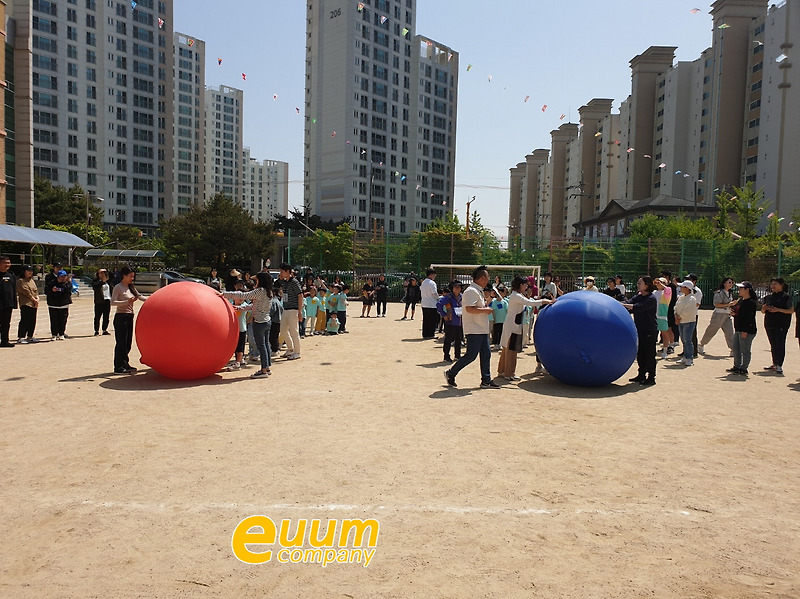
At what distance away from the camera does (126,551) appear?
4297mm

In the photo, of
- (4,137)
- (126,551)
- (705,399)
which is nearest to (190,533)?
(126,551)

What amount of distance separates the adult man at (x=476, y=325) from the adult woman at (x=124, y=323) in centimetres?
589

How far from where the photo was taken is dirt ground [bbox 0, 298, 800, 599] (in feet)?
13.2

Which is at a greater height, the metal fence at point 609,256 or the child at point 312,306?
the metal fence at point 609,256

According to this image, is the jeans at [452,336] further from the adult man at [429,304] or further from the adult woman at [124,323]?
the adult woman at [124,323]

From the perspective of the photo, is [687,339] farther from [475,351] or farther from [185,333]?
[185,333]

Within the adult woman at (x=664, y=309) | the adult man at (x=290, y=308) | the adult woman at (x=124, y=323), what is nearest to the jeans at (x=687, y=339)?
the adult woman at (x=664, y=309)

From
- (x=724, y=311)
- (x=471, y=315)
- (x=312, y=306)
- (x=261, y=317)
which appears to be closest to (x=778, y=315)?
(x=724, y=311)

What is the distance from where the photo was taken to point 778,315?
12.1m

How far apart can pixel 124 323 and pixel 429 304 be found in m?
8.76

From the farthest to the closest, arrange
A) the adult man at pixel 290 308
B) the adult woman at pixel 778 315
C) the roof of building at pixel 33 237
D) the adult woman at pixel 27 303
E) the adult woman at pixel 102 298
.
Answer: the roof of building at pixel 33 237
the adult woman at pixel 102 298
the adult woman at pixel 27 303
the adult man at pixel 290 308
the adult woman at pixel 778 315

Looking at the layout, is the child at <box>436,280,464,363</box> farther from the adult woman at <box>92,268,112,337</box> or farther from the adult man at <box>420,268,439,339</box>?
the adult woman at <box>92,268,112,337</box>

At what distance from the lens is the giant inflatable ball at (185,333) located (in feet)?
33.3

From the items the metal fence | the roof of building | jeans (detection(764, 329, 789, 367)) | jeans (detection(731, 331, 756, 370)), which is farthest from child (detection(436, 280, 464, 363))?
the roof of building
